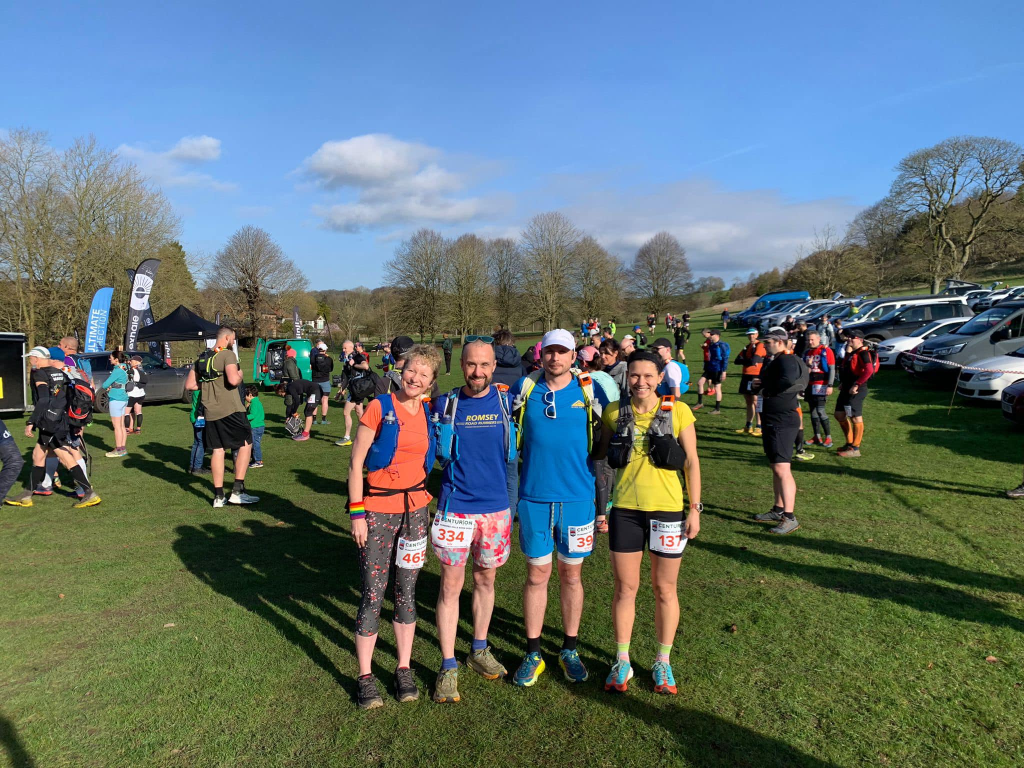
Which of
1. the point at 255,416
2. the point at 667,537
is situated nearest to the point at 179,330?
the point at 255,416

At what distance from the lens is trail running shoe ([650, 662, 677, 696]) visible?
3303 mm

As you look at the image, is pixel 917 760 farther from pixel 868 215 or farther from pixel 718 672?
pixel 868 215

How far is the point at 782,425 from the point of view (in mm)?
5840

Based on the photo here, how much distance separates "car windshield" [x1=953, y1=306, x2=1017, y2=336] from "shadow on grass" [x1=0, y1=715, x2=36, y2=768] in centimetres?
1926

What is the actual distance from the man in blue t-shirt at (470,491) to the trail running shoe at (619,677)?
85cm

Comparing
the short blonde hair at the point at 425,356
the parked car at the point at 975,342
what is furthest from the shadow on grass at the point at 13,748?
the parked car at the point at 975,342

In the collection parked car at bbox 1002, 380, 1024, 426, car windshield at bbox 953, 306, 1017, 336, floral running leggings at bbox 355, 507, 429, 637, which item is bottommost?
parked car at bbox 1002, 380, 1024, 426

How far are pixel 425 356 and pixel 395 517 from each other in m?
0.91

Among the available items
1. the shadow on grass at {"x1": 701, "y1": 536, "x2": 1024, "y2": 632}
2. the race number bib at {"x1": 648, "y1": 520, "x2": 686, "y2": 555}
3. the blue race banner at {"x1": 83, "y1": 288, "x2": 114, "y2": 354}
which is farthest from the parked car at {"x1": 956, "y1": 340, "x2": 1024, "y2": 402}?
the blue race banner at {"x1": 83, "y1": 288, "x2": 114, "y2": 354}

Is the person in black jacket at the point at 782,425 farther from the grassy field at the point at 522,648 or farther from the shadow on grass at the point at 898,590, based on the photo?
the shadow on grass at the point at 898,590

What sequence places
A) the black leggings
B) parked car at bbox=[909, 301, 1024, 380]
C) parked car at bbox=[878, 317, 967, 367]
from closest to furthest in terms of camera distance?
the black leggings → parked car at bbox=[909, 301, 1024, 380] → parked car at bbox=[878, 317, 967, 367]

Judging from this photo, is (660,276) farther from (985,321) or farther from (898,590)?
(898,590)

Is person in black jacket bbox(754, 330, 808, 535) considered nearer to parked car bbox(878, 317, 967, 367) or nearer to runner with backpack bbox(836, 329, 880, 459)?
runner with backpack bbox(836, 329, 880, 459)

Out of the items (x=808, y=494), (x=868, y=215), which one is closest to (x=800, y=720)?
(x=808, y=494)
